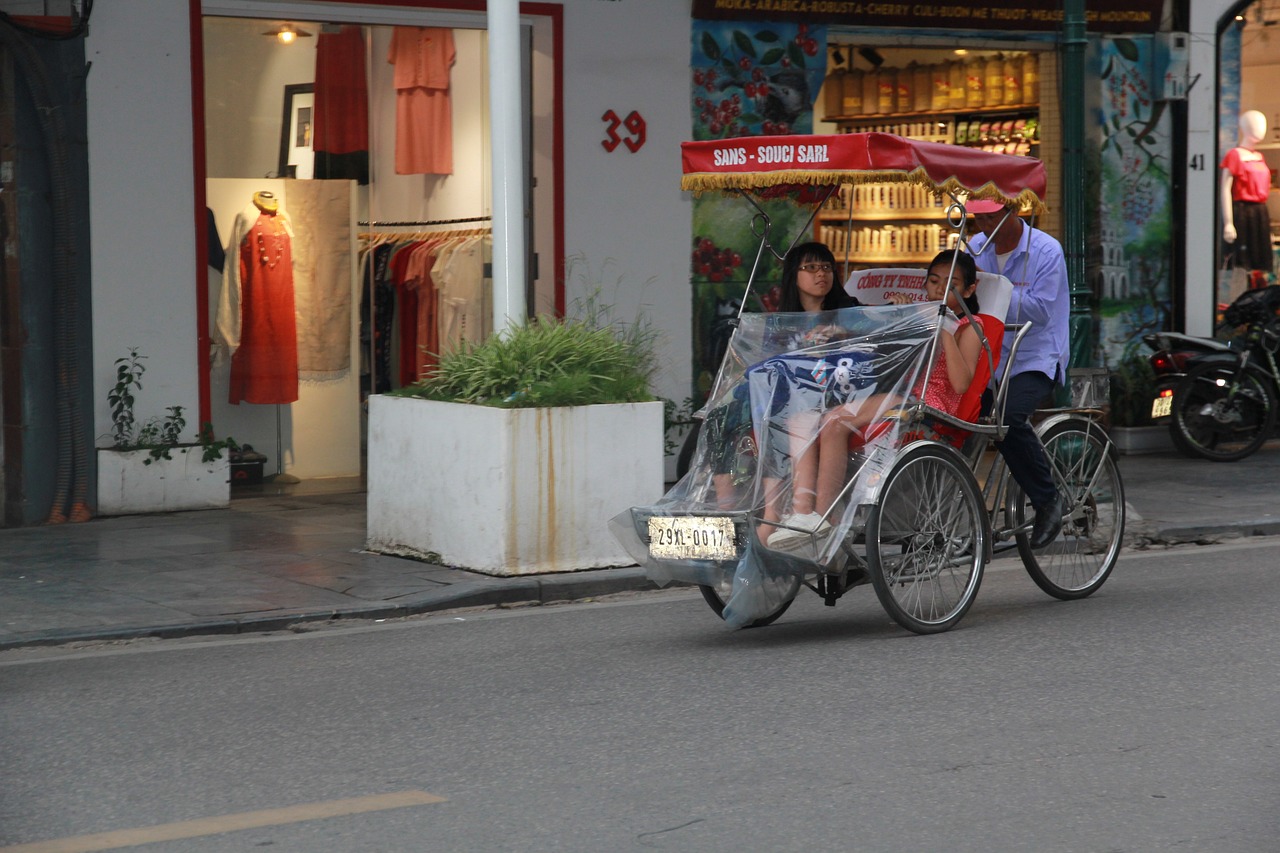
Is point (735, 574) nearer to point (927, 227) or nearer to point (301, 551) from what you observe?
point (301, 551)

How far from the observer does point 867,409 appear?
7.21m

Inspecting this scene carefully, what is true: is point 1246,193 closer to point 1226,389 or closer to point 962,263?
point 1226,389

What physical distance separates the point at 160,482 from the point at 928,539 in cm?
609

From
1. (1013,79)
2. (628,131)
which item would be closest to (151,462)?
(628,131)

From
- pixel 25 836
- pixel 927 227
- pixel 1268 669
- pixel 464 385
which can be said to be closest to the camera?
pixel 25 836

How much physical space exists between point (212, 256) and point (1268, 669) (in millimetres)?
8380

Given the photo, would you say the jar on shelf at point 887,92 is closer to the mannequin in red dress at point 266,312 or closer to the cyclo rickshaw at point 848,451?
the mannequin in red dress at point 266,312

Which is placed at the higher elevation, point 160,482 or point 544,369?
point 544,369

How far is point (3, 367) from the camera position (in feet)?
36.1

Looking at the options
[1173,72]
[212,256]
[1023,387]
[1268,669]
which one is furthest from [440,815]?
[1173,72]

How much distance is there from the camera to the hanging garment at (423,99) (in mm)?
12938

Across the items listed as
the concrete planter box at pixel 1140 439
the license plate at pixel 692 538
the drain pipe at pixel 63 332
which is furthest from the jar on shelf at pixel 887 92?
the license plate at pixel 692 538

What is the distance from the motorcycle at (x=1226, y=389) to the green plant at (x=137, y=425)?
7.86 m

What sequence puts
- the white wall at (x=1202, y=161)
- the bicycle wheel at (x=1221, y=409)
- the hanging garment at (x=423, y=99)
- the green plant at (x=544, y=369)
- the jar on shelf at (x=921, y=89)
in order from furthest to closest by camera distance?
the white wall at (x=1202, y=161), the jar on shelf at (x=921, y=89), the bicycle wheel at (x=1221, y=409), the hanging garment at (x=423, y=99), the green plant at (x=544, y=369)
